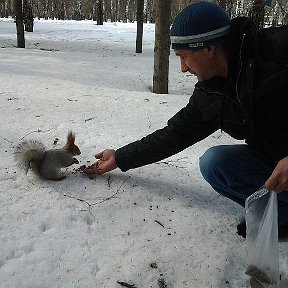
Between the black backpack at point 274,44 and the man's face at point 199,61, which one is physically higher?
the black backpack at point 274,44

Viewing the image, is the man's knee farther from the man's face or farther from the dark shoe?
the man's face

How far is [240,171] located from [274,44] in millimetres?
713

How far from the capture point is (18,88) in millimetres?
5309

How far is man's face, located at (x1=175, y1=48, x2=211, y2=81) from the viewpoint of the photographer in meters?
1.58

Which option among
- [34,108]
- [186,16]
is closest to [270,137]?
[186,16]

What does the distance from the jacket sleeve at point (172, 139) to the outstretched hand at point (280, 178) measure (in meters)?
0.54

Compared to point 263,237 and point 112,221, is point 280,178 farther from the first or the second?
point 112,221

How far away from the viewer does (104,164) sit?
2463 mm

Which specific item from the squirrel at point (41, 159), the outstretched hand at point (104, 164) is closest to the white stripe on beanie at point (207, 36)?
the outstretched hand at point (104, 164)

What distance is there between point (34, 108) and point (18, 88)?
1205mm

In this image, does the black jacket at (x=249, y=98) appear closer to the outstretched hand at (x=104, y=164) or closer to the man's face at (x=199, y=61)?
the man's face at (x=199, y=61)

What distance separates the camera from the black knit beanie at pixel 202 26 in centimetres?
152

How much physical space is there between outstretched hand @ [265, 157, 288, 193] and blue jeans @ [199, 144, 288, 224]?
425 millimetres

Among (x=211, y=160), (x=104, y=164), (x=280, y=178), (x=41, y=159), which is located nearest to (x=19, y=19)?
(x=41, y=159)
